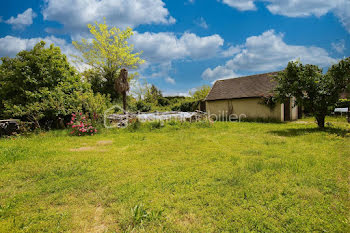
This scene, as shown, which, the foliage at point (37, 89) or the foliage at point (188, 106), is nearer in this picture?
the foliage at point (37, 89)

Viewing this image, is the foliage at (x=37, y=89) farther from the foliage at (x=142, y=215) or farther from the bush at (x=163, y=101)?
the bush at (x=163, y=101)

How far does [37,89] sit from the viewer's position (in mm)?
10547

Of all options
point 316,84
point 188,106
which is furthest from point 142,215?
point 188,106

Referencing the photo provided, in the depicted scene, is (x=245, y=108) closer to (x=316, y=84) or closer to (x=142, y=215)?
(x=316, y=84)

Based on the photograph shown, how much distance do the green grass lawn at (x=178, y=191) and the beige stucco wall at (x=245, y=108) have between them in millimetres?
9772

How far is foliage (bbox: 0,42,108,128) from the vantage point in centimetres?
1003

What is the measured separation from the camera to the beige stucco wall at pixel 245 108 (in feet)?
48.3

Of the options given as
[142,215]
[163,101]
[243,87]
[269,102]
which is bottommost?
[142,215]

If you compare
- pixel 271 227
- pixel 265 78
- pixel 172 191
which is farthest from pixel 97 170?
pixel 265 78

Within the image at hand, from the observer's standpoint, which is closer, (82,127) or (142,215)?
(142,215)

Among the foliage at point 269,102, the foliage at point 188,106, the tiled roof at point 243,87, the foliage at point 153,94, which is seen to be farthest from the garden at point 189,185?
the foliage at point 153,94

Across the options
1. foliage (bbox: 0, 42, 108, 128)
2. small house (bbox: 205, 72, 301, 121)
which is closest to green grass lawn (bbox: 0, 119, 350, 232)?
A: foliage (bbox: 0, 42, 108, 128)

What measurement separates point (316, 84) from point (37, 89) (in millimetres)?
15651

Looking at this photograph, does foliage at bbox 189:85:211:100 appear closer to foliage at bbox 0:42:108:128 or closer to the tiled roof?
the tiled roof
